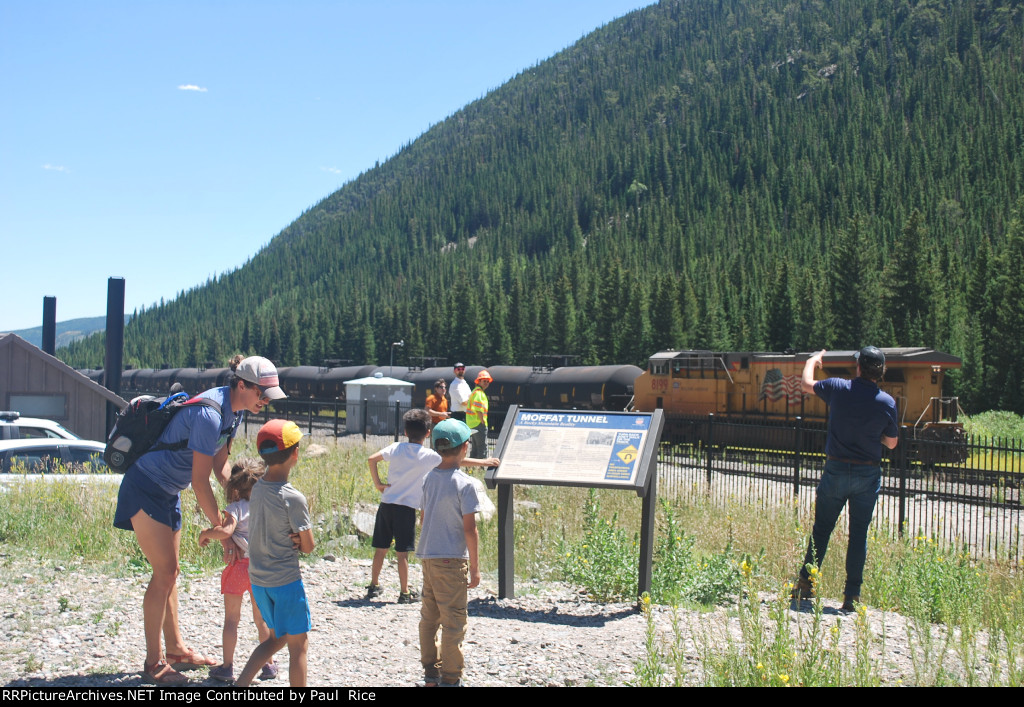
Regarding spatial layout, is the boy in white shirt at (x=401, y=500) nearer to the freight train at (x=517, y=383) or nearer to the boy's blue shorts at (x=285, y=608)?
the boy's blue shorts at (x=285, y=608)

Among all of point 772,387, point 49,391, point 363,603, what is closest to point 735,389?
point 772,387

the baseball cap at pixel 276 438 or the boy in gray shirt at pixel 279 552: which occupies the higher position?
the baseball cap at pixel 276 438

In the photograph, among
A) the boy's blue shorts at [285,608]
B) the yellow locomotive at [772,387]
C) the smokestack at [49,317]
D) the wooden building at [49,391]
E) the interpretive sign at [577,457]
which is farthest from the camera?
the yellow locomotive at [772,387]

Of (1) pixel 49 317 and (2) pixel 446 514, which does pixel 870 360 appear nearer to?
(2) pixel 446 514

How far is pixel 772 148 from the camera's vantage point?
479ft

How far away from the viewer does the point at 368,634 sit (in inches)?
236

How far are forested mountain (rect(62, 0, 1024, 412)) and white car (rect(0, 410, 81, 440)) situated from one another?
48064mm

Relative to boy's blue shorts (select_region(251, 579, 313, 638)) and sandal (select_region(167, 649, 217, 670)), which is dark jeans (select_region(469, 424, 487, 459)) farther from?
boy's blue shorts (select_region(251, 579, 313, 638))

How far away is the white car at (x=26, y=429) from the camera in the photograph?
1219cm

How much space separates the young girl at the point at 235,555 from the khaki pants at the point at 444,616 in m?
A: 1.00

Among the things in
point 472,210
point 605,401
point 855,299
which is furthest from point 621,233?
point 605,401

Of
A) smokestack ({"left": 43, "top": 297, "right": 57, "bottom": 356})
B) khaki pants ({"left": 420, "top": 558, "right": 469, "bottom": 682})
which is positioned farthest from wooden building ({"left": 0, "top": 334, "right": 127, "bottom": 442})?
khaki pants ({"left": 420, "top": 558, "right": 469, "bottom": 682})

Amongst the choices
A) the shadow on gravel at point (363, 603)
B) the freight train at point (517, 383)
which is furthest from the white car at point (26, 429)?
the freight train at point (517, 383)
